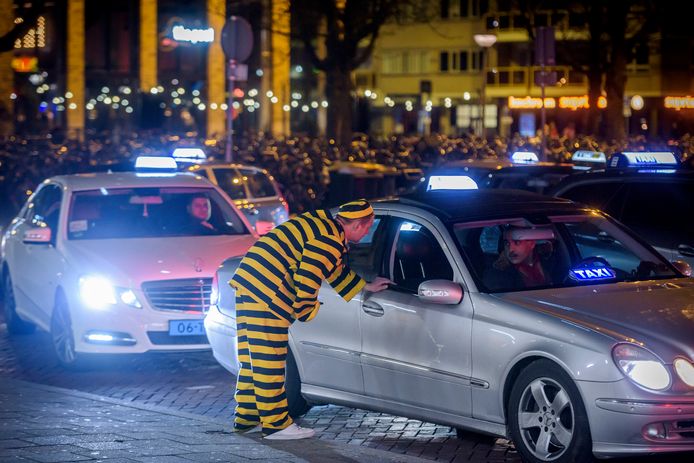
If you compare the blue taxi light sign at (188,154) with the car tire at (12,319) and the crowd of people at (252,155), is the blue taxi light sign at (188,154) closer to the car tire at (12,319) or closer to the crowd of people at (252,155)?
the crowd of people at (252,155)

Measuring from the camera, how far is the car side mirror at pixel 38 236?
Result: 11945mm

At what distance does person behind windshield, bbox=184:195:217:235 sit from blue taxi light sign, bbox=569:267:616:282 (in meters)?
4.91

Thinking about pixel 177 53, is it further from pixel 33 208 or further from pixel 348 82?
pixel 33 208

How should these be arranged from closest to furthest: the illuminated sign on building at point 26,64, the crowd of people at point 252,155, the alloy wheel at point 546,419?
the alloy wheel at point 546,419 → the crowd of people at point 252,155 → the illuminated sign on building at point 26,64

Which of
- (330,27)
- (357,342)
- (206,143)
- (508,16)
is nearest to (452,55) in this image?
(508,16)

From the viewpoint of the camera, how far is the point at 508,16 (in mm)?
76375

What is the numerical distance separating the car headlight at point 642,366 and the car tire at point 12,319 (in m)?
7.56

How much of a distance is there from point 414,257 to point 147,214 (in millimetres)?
4673

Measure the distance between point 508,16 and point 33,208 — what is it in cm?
6491

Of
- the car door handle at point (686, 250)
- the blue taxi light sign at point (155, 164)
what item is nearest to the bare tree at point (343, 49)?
the blue taxi light sign at point (155, 164)

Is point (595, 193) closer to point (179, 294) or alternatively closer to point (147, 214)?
point (179, 294)

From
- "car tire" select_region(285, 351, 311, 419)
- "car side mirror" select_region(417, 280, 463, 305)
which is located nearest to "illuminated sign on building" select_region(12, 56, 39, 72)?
"car tire" select_region(285, 351, 311, 419)

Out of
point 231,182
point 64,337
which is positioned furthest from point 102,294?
point 231,182

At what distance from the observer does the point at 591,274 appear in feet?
26.7
